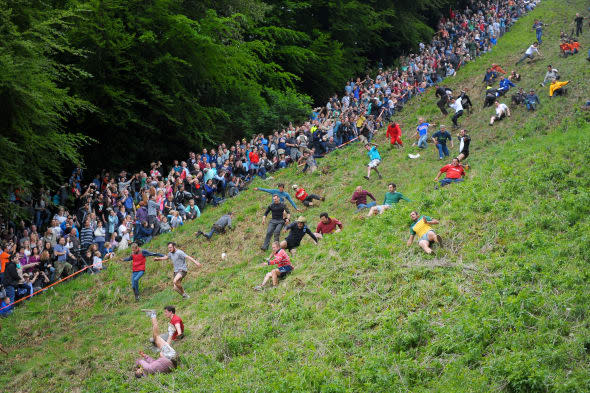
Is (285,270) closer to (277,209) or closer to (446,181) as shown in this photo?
(277,209)

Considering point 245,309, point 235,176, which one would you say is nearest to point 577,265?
point 245,309

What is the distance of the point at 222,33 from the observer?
1174 inches

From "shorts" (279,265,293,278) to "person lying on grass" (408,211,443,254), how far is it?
10.7 feet

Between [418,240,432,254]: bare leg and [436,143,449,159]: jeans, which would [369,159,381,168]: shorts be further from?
[418,240,432,254]: bare leg

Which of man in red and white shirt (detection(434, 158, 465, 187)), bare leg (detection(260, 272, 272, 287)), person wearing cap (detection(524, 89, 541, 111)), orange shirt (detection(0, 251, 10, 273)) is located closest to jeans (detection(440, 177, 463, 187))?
man in red and white shirt (detection(434, 158, 465, 187))

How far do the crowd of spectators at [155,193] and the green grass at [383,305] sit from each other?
0.90 metres

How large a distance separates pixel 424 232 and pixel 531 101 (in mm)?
13294

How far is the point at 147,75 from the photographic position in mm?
27422

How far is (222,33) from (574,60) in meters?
17.6

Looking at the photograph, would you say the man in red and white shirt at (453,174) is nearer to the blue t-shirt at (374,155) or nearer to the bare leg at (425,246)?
the blue t-shirt at (374,155)

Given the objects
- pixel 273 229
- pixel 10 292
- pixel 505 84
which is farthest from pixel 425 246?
pixel 505 84

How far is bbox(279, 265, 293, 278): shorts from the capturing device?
15.9m

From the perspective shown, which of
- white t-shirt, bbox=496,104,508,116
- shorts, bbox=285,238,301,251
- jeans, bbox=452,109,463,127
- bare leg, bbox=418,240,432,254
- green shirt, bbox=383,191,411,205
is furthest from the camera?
jeans, bbox=452,109,463,127

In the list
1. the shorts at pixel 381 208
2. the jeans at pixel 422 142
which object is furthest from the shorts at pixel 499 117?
the shorts at pixel 381 208
